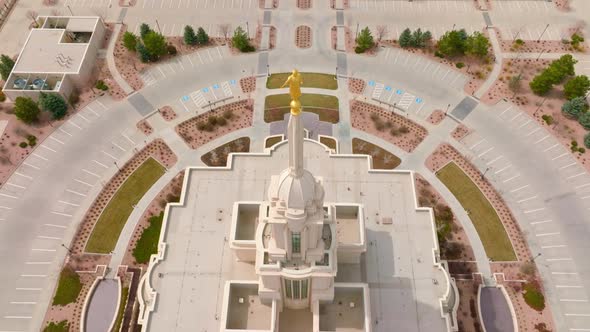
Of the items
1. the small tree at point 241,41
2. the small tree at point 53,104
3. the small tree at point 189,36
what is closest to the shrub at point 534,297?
the small tree at point 241,41

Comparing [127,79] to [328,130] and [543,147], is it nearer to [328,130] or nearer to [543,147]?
[328,130]

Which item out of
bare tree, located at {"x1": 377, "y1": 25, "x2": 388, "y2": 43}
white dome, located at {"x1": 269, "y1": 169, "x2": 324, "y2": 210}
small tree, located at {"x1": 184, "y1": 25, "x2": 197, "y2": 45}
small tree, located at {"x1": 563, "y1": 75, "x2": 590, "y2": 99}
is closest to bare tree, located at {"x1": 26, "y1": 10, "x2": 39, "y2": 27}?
small tree, located at {"x1": 184, "y1": 25, "x2": 197, "y2": 45}

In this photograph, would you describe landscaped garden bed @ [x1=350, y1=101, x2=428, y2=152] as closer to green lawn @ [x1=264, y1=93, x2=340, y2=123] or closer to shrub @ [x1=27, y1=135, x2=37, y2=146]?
green lawn @ [x1=264, y1=93, x2=340, y2=123]

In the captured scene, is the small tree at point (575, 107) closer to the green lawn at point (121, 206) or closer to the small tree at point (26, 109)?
the green lawn at point (121, 206)

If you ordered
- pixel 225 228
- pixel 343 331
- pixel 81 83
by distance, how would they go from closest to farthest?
1. pixel 343 331
2. pixel 225 228
3. pixel 81 83

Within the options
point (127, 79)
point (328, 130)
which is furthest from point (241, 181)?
point (127, 79)
